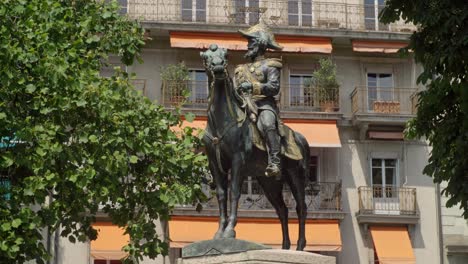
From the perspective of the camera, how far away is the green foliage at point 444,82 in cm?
1553

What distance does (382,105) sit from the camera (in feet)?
105

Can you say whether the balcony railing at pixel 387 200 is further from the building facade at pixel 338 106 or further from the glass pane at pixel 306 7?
the glass pane at pixel 306 7

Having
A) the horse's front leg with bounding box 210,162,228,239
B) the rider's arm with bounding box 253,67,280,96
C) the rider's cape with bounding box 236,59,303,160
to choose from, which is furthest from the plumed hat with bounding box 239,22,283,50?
the horse's front leg with bounding box 210,162,228,239

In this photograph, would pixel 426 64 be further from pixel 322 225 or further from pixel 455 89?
pixel 322 225

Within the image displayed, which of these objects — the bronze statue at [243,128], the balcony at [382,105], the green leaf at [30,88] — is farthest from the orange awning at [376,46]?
Result: the bronze statue at [243,128]

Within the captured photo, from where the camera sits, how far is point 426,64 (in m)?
16.2

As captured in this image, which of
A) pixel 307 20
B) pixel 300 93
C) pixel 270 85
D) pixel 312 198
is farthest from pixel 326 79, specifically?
pixel 270 85

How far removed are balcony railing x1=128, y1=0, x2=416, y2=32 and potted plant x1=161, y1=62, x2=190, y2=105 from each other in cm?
152

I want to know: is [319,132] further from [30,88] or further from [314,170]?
[30,88]

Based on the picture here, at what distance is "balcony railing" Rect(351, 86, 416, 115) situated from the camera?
31.9 meters

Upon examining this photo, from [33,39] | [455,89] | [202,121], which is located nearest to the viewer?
[455,89]

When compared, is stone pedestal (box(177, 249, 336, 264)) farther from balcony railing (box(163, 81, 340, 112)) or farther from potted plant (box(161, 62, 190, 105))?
balcony railing (box(163, 81, 340, 112))

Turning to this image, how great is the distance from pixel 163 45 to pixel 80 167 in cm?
1403

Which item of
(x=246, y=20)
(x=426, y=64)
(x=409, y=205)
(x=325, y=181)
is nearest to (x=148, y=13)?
(x=246, y=20)
